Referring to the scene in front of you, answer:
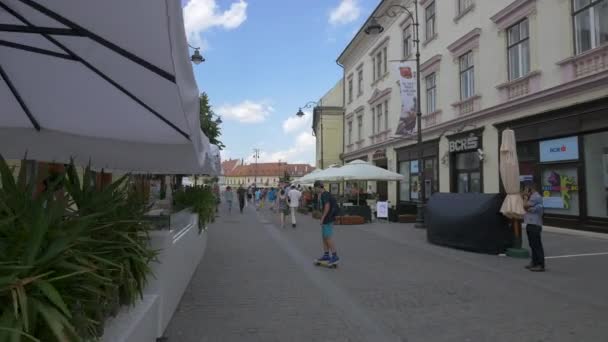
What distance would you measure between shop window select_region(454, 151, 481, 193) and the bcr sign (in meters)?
0.37

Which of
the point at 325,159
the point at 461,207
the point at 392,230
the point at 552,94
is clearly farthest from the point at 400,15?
the point at 325,159

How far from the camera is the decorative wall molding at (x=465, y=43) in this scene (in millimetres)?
16266

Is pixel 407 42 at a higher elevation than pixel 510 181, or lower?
higher

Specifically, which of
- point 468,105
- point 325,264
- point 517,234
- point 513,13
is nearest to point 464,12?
point 513,13

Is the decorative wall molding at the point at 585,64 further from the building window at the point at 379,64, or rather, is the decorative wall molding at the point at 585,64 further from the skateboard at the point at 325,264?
the building window at the point at 379,64

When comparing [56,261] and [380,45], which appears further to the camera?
[380,45]

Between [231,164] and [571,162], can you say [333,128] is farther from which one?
[231,164]

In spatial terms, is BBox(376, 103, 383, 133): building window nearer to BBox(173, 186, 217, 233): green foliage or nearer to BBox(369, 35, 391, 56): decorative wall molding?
BBox(369, 35, 391, 56): decorative wall molding

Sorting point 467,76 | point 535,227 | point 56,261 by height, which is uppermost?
point 467,76

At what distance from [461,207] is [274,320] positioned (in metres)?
6.40

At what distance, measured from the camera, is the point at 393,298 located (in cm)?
564

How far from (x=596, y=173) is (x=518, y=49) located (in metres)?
5.15

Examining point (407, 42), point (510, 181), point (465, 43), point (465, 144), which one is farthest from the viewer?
point (407, 42)

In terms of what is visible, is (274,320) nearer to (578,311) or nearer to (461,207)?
(578,311)
